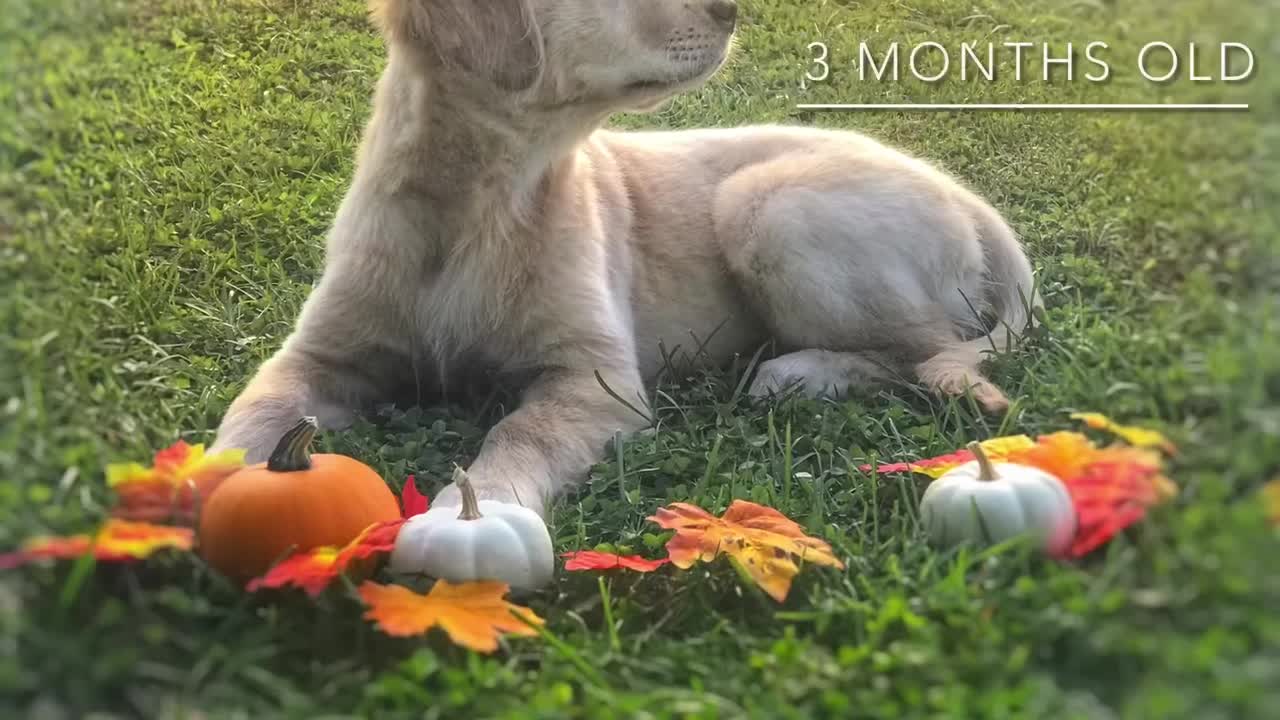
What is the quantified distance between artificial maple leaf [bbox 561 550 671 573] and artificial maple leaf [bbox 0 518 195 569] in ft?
1.73

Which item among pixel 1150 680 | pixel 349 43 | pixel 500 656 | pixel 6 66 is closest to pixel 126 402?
pixel 6 66

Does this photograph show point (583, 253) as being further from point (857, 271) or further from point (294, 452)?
point (294, 452)

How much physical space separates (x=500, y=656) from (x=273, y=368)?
1.19m

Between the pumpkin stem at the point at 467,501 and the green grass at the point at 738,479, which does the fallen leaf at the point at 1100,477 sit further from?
the pumpkin stem at the point at 467,501

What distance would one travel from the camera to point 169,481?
1351mm

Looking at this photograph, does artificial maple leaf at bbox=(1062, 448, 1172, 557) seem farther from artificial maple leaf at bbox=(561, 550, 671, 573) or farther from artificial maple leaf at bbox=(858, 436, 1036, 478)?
artificial maple leaf at bbox=(561, 550, 671, 573)

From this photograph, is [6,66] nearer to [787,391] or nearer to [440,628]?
[440,628]

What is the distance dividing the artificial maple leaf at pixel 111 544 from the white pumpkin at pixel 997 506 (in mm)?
946

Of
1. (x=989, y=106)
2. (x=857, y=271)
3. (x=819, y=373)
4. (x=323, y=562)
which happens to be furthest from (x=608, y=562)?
(x=989, y=106)

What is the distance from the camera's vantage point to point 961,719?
1.07m

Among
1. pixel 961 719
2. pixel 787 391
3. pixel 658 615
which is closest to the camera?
pixel 961 719

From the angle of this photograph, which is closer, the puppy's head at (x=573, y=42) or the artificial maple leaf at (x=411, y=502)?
the artificial maple leaf at (x=411, y=502)

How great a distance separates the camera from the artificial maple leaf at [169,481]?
1231 mm

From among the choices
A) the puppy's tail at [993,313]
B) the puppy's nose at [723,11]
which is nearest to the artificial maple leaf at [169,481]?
the puppy's nose at [723,11]
